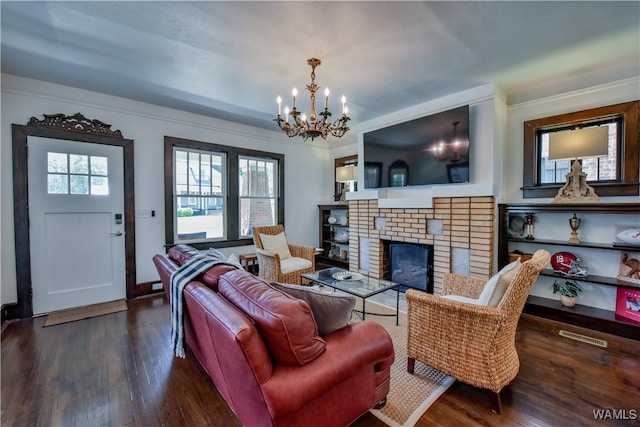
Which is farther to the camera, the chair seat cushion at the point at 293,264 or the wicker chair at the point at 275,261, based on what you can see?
the chair seat cushion at the point at 293,264

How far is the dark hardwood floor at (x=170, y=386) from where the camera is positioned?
161cm

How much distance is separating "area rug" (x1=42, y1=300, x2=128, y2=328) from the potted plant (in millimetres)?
4990

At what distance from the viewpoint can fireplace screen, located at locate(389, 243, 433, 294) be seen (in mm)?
3695

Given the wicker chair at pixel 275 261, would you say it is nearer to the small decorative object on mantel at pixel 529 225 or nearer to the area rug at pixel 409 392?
the area rug at pixel 409 392

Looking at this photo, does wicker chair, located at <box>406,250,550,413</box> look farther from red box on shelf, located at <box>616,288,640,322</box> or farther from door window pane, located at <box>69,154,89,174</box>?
door window pane, located at <box>69,154,89,174</box>

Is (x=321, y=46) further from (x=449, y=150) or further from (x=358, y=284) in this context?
(x=358, y=284)

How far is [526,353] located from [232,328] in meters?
2.54

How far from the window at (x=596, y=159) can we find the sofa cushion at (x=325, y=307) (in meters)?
3.05


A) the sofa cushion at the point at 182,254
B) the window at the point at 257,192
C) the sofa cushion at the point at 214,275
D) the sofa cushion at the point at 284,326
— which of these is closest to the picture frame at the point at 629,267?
the sofa cushion at the point at 284,326

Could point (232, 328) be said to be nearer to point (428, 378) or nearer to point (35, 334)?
point (428, 378)

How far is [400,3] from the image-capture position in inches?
72.7

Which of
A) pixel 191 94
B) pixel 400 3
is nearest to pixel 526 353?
pixel 400 3

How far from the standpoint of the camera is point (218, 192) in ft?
14.6

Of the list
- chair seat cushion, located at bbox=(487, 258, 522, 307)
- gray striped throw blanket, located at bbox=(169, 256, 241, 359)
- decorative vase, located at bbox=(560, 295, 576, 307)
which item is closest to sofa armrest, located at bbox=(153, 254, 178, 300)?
gray striped throw blanket, located at bbox=(169, 256, 241, 359)
